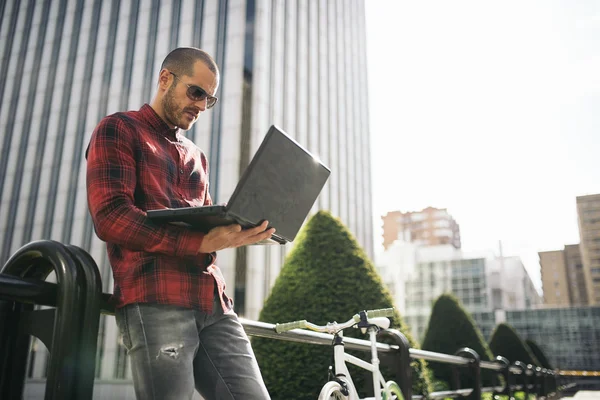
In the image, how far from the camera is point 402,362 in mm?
3775

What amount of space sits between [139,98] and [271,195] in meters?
26.4

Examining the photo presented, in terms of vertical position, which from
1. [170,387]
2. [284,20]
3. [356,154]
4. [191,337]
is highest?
[284,20]

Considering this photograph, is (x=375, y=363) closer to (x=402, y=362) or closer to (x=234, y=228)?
(x=402, y=362)

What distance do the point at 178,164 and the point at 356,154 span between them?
34.8 meters

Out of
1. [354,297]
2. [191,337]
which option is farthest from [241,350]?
[354,297]

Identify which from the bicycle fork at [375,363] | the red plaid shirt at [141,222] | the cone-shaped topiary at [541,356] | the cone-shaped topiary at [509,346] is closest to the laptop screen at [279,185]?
the red plaid shirt at [141,222]

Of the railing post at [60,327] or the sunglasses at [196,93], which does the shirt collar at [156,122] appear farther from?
the railing post at [60,327]

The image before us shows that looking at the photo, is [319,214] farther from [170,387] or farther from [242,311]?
[242,311]

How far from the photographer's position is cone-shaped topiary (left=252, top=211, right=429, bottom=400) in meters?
5.49

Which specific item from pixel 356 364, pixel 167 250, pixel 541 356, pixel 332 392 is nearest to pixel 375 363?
pixel 356 364

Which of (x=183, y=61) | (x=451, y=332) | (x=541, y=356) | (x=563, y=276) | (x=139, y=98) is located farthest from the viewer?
(x=563, y=276)

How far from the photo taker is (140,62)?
27.1 metres

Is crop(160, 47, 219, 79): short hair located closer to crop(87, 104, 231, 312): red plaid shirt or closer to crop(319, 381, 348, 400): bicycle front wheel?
crop(87, 104, 231, 312): red plaid shirt

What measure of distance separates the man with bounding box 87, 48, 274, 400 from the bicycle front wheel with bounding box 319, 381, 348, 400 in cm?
125
